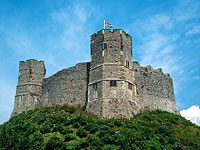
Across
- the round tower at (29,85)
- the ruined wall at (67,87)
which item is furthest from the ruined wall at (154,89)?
the round tower at (29,85)

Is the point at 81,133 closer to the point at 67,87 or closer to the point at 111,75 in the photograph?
the point at 111,75

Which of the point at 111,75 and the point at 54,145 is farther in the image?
the point at 111,75

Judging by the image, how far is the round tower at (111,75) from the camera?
28.9m

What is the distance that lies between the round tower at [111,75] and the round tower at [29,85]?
1127 centimetres

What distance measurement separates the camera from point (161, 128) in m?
26.4

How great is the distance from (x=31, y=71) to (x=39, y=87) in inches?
104

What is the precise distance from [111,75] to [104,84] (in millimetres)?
1337

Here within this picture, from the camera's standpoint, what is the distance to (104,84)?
30.0m

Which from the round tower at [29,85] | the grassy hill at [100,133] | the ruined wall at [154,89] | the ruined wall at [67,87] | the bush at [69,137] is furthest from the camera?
the round tower at [29,85]

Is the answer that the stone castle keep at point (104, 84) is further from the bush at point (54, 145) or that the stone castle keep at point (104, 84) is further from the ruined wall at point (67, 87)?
the bush at point (54, 145)

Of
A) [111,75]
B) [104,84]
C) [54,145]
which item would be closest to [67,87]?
[104,84]

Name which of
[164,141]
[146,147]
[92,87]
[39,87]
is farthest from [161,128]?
[39,87]

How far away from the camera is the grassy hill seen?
70.0 feet

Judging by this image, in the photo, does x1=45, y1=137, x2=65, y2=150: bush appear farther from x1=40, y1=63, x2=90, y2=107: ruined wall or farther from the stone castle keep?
x1=40, y1=63, x2=90, y2=107: ruined wall
